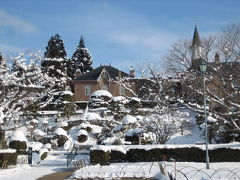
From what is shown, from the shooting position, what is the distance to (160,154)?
1995 cm

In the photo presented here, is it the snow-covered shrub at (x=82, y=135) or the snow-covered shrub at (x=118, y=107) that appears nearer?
the snow-covered shrub at (x=82, y=135)

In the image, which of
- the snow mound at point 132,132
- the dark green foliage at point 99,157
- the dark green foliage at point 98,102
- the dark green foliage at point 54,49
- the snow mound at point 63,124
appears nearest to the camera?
the dark green foliage at point 99,157

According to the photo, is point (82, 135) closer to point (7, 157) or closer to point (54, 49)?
point (7, 157)

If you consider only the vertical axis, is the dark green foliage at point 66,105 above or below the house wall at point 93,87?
below

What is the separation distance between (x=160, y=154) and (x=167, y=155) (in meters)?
0.43

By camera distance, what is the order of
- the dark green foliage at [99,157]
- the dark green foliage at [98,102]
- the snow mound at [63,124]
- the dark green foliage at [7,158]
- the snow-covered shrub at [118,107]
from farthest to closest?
the dark green foliage at [98,102] → the snow-covered shrub at [118,107] → the snow mound at [63,124] → the dark green foliage at [99,157] → the dark green foliage at [7,158]

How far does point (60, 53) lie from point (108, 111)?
23688mm

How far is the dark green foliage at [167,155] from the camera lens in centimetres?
1930

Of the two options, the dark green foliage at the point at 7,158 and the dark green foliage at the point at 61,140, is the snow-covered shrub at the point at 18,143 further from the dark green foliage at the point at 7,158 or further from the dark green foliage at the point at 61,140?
the dark green foliage at the point at 61,140

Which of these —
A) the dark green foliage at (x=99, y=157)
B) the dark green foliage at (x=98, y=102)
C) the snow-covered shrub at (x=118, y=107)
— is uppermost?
the dark green foliage at (x=98, y=102)

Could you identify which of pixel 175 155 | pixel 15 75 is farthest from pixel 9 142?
pixel 175 155

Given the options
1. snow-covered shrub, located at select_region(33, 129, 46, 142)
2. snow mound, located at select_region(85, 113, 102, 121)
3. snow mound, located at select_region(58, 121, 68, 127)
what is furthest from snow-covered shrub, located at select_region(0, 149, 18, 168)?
snow mound, located at select_region(85, 113, 102, 121)

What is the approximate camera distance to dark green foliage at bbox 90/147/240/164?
63.3 ft

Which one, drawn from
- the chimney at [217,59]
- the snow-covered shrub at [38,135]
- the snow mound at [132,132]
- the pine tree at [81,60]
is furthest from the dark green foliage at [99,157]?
the pine tree at [81,60]
